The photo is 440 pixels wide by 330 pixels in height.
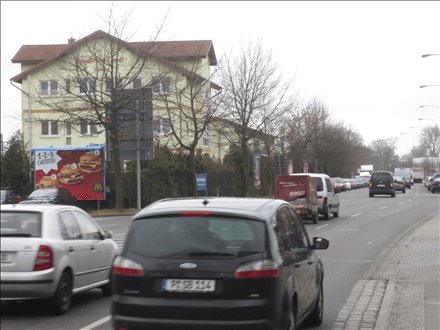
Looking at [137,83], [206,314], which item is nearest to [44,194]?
[137,83]

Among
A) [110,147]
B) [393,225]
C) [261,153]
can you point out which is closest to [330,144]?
[261,153]

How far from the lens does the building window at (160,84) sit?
36.5m

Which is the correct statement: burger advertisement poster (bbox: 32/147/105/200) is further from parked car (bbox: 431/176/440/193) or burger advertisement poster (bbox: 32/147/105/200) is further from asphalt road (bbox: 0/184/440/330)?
parked car (bbox: 431/176/440/193)

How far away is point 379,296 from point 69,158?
30697mm

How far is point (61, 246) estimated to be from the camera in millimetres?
8656

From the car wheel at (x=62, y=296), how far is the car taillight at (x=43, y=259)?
1.04 ft

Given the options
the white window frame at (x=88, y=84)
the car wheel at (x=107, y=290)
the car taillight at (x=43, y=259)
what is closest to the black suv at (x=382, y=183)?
the white window frame at (x=88, y=84)

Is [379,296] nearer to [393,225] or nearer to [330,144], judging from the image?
[393,225]

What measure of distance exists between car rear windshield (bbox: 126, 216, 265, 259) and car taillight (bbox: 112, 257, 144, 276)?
0.39 ft

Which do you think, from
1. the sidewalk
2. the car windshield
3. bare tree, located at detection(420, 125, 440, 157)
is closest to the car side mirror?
the sidewalk

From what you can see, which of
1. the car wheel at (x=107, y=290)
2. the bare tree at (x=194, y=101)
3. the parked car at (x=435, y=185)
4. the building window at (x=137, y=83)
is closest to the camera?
the car wheel at (x=107, y=290)

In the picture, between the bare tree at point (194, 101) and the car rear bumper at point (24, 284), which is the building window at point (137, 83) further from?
the car rear bumper at point (24, 284)

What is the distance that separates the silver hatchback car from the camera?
327 inches

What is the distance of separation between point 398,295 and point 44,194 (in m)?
24.5
